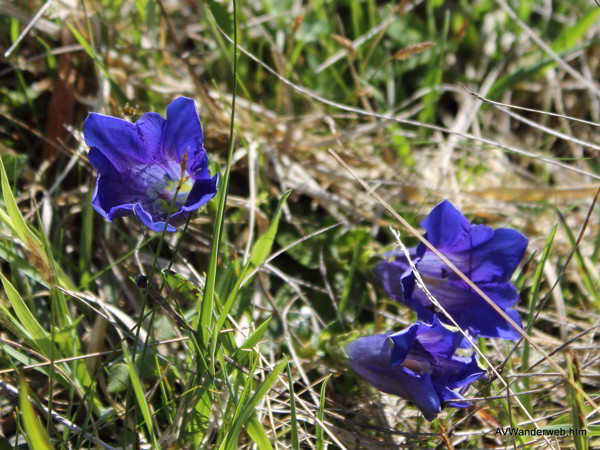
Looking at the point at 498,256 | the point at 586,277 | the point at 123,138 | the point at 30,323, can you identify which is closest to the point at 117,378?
the point at 30,323

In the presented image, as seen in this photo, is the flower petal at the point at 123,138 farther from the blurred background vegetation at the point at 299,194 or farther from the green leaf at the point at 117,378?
the green leaf at the point at 117,378

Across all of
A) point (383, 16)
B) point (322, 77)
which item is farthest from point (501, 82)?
point (322, 77)

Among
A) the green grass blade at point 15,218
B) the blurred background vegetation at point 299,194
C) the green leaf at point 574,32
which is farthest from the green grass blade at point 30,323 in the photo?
the green leaf at point 574,32

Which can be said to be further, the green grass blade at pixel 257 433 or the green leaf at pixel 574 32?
the green leaf at pixel 574 32

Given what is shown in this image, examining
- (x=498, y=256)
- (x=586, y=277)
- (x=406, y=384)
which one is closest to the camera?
(x=406, y=384)

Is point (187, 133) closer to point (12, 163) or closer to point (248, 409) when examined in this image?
point (248, 409)

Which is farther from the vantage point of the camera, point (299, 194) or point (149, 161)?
point (299, 194)

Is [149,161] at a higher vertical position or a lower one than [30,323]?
higher
